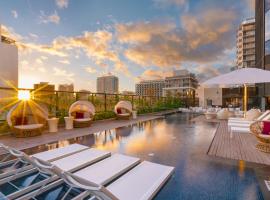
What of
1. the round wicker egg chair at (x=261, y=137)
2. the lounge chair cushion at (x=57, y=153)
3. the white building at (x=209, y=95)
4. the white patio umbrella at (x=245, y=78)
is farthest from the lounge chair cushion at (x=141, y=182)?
the white building at (x=209, y=95)

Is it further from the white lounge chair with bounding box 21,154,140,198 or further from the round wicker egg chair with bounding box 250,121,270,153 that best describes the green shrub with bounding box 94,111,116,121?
the round wicker egg chair with bounding box 250,121,270,153

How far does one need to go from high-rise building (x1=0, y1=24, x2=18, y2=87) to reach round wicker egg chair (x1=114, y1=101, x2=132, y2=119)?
12.6m

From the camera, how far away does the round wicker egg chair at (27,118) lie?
5262 mm

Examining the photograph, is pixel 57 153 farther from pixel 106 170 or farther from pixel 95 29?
pixel 95 29

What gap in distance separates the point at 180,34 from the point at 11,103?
48.1 ft

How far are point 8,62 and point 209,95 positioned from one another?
23.2 m

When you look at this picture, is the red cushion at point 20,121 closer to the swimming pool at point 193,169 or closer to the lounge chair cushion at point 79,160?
the swimming pool at point 193,169

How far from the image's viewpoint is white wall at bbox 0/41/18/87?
16.0 meters

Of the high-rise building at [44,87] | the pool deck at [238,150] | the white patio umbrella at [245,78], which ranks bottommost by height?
the pool deck at [238,150]

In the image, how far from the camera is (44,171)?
2.15 metres

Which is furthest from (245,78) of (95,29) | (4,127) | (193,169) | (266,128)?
(95,29)

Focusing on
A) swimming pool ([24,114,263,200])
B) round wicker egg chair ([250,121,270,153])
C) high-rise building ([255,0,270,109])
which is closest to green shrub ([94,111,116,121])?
swimming pool ([24,114,263,200])

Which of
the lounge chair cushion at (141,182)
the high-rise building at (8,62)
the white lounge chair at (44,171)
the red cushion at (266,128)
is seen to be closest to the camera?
the white lounge chair at (44,171)

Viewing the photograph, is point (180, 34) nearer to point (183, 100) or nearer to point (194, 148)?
point (183, 100)
